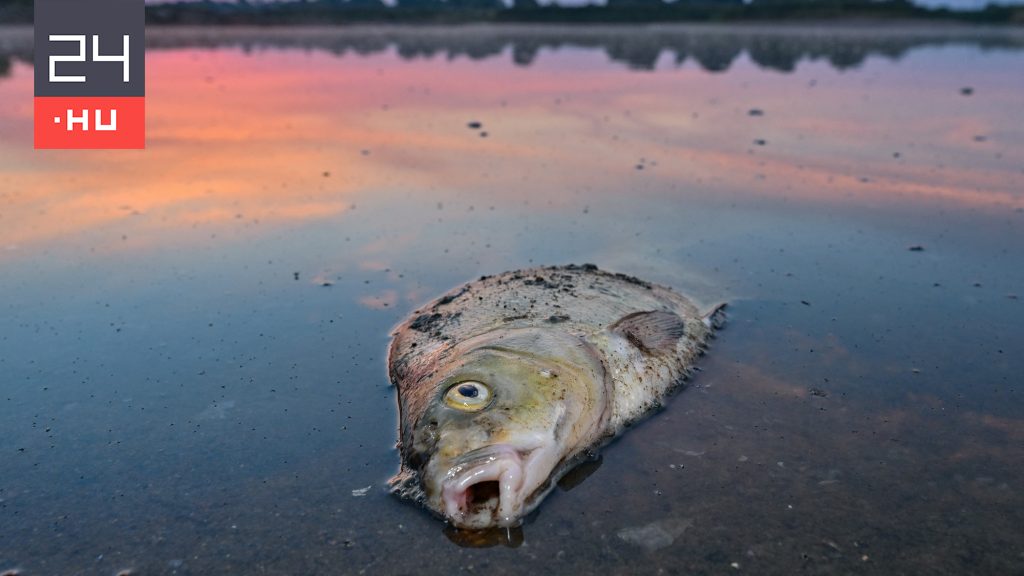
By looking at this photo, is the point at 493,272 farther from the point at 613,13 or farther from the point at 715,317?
the point at 613,13

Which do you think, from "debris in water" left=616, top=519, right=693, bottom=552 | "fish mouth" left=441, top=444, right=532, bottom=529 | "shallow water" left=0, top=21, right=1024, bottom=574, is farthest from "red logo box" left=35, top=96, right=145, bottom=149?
"debris in water" left=616, top=519, right=693, bottom=552

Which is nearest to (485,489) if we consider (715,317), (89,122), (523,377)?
(523,377)

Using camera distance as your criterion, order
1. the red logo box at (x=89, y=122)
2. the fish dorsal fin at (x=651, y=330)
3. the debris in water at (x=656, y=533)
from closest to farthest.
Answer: the debris in water at (x=656, y=533), the fish dorsal fin at (x=651, y=330), the red logo box at (x=89, y=122)

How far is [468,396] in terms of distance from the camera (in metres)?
3.85

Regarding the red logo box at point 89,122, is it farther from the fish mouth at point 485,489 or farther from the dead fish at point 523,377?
the fish mouth at point 485,489

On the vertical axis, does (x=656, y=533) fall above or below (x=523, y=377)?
below

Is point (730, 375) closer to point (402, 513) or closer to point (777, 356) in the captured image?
point (777, 356)

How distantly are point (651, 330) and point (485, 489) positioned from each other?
1904 millimetres

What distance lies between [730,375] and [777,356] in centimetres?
45

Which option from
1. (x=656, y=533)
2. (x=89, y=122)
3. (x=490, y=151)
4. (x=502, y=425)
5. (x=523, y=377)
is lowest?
(x=656, y=533)

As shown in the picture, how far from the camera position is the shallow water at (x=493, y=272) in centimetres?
359

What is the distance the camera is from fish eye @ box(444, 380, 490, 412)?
3799 millimetres

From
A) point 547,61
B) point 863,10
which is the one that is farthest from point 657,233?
point 863,10

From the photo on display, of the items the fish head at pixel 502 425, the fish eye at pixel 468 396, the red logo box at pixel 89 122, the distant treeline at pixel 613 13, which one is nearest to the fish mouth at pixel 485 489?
the fish head at pixel 502 425
